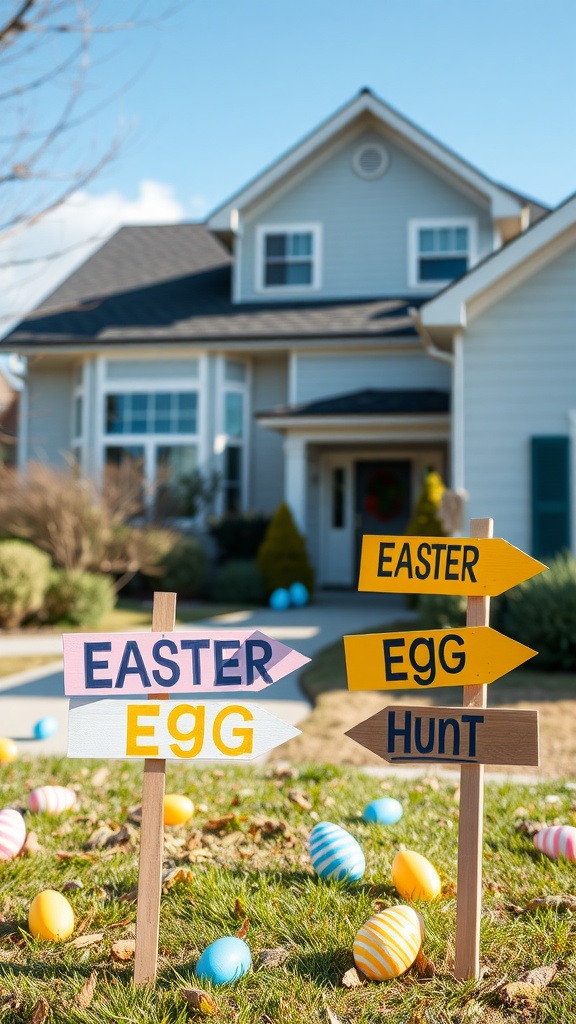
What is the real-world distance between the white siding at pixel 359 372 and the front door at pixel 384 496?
174 cm

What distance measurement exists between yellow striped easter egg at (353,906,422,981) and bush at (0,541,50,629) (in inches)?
384

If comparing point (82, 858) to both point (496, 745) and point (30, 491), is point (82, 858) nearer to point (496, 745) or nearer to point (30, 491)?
point (496, 745)

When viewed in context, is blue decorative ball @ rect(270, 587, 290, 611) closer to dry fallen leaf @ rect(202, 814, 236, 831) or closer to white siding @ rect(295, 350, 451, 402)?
white siding @ rect(295, 350, 451, 402)

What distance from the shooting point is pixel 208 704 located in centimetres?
283

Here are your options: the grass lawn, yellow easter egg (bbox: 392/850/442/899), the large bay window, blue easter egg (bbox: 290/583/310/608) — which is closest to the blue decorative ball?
blue easter egg (bbox: 290/583/310/608)

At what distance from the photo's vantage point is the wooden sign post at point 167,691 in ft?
9.14

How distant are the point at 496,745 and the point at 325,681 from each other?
5.51m

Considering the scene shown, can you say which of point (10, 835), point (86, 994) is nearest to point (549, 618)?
point (10, 835)

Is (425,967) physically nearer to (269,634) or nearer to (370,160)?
(269,634)

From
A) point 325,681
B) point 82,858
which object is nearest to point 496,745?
point 82,858

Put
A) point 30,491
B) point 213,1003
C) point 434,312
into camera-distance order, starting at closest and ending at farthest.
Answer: point 213,1003 < point 434,312 < point 30,491

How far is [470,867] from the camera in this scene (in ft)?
9.02

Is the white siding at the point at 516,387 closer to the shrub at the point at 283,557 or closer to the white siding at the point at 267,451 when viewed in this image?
the shrub at the point at 283,557

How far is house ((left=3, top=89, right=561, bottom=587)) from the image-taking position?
16234 mm
